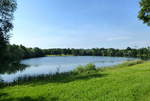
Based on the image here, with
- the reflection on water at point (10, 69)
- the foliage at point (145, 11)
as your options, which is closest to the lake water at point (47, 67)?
the reflection on water at point (10, 69)

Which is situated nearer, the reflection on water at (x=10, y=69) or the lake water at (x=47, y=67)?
the lake water at (x=47, y=67)

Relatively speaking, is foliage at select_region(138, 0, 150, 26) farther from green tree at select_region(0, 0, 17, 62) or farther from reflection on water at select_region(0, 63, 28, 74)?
reflection on water at select_region(0, 63, 28, 74)

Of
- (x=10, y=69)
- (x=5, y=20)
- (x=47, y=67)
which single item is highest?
(x=5, y=20)

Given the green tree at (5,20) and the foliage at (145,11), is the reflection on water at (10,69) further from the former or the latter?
the foliage at (145,11)

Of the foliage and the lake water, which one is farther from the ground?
the foliage

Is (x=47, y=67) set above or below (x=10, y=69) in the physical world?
below

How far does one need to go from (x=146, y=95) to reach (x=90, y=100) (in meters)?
2.42

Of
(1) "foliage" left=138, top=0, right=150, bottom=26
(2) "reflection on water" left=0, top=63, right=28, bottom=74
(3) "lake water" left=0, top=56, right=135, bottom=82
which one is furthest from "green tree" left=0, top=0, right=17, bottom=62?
(1) "foliage" left=138, top=0, right=150, bottom=26

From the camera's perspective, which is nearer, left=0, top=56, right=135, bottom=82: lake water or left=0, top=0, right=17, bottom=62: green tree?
left=0, top=0, right=17, bottom=62: green tree

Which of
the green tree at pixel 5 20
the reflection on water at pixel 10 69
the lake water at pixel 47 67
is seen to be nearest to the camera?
the green tree at pixel 5 20

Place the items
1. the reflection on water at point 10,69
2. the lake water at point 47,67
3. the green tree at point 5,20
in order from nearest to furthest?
the green tree at point 5,20, the lake water at point 47,67, the reflection on water at point 10,69

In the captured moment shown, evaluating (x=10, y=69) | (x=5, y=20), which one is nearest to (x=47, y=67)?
(x=10, y=69)

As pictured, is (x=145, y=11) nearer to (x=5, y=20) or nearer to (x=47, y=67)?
(x=5, y=20)

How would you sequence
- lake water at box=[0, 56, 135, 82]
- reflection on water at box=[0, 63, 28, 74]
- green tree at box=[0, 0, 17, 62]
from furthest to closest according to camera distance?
reflection on water at box=[0, 63, 28, 74] → lake water at box=[0, 56, 135, 82] → green tree at box=[0, 0, 17, 62]
